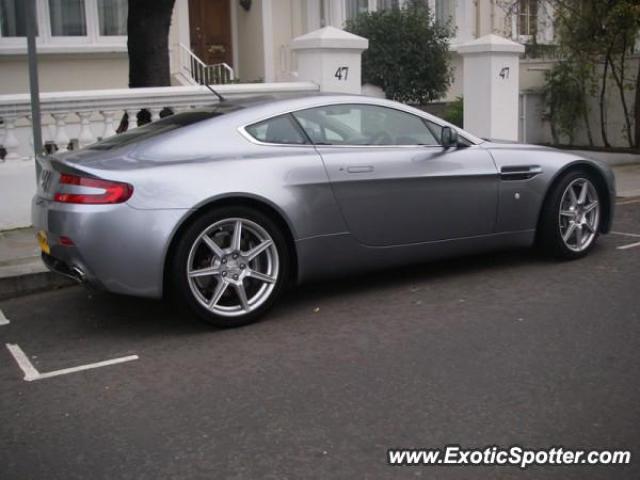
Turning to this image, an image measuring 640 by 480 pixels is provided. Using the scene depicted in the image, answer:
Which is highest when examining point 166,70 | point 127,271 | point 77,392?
point 166,70

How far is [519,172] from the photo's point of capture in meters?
6.58

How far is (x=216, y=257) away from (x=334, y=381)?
1.30 metres

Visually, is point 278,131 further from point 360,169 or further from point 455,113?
point 455,113

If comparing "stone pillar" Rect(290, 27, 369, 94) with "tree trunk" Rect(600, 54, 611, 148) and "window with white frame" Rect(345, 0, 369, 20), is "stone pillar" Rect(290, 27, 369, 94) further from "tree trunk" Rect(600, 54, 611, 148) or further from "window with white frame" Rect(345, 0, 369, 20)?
"window with white frame" Rect(345, 0, 369, 20)

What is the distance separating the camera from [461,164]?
6.34 m

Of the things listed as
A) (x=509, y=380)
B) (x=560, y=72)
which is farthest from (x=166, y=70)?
(x=560, y=72)

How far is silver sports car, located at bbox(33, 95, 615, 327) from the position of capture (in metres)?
5.14

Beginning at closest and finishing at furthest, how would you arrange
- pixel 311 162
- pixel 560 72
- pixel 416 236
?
pixel 311 162 → pixel 416 236 → pixel 560 72

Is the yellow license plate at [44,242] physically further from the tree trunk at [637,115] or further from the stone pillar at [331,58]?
the tree trunk at [637,115]

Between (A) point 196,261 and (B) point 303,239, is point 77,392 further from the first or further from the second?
(B) point 303,239

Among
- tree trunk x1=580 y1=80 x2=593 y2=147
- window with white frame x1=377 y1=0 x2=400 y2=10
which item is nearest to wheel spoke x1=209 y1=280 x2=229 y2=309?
tree trunk x1=580 y1=80 x2=593 y2=147

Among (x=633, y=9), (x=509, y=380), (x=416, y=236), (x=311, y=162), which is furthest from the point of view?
(x=633, y=9)

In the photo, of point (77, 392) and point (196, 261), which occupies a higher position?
point (196, 261)

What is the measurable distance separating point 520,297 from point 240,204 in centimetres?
211
